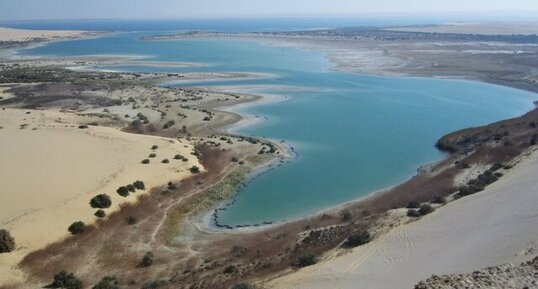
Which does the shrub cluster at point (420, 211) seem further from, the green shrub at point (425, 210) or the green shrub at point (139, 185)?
the green shrub at point (139, 185)

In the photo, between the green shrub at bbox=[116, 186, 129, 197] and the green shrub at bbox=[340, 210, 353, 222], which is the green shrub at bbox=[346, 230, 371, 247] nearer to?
the green shrub at bbox=[340, 210, 353, 222]

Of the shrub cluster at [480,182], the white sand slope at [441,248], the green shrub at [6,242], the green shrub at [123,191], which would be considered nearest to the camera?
the white sand slope at [441,248]

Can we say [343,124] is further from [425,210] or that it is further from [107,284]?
[107,284]

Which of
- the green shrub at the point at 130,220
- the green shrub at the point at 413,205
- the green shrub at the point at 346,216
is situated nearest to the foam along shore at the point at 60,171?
the green shrub at the point at 130,220

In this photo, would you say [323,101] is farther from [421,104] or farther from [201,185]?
[201,185]

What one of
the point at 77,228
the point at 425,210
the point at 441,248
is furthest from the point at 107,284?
the point at 425,210

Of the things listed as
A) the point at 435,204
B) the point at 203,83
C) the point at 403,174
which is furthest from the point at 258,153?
the point at 203,83

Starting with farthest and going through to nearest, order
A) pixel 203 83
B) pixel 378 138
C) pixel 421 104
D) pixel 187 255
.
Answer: pixel 203 83 < pixel 421 104 < pixel 378 138 < pixel 187 255
